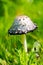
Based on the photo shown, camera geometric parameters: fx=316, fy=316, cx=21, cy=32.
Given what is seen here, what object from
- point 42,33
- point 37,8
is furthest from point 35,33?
point 37,8

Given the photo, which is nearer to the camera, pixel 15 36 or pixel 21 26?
pixel 21 26

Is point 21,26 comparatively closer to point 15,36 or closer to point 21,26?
point 21,26

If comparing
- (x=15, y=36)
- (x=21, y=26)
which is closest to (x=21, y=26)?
(x=21, y=26)

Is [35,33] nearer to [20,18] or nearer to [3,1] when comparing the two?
[20,18]

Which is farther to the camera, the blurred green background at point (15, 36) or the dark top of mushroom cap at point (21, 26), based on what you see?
the dark top of mushroom cap at point (21, 26)

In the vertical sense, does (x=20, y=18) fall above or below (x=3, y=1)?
below

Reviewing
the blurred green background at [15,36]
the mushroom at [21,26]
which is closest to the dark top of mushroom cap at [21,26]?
the mushroom at [21,26]

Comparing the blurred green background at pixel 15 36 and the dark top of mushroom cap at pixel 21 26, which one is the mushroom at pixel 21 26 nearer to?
the dark top of mushroom cap at pixel 21 26

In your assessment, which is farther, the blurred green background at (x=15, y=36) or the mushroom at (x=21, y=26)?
the mushroom at (x=21, y=26)

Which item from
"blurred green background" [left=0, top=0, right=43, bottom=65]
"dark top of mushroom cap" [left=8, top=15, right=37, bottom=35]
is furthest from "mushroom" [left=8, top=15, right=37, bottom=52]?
"blurred green background" [left=0, top=0, right=43, bottom=65]
